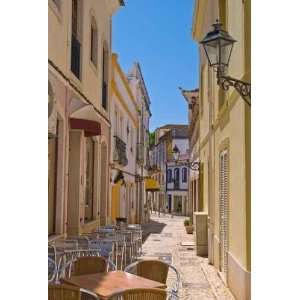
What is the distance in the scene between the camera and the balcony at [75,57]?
11400mm

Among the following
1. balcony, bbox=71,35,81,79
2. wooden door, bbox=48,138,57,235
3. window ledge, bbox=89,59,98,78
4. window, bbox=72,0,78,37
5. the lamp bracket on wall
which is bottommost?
wooden door, bbox=48,138,57,235

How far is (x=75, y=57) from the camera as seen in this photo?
38.2 feet

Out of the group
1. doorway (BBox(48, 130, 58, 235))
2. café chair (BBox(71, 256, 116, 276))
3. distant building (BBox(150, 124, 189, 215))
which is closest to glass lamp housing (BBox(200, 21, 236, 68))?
café chair (BBox(71, 256, 116, 276))

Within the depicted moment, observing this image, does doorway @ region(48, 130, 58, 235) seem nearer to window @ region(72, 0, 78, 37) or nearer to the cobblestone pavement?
the cobblestone pavement

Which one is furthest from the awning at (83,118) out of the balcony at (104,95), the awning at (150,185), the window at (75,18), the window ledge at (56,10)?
the awning at (150,185)

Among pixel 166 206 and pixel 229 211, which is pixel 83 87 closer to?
pixel 229 211

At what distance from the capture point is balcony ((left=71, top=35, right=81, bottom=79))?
1140 centimetres

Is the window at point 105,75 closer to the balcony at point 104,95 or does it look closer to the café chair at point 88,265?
the balcony at point 104,95

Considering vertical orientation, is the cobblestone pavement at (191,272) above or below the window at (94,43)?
below

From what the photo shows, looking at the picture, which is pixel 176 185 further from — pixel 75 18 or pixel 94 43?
pixel 75 18

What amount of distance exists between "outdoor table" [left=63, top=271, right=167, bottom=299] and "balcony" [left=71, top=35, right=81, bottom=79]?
6374 millimetres

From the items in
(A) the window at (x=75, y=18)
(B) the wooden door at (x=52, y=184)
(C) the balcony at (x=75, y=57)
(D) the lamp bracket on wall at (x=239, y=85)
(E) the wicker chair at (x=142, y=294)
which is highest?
(A) the window at (x=75, y=18)

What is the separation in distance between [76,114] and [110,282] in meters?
6.00
